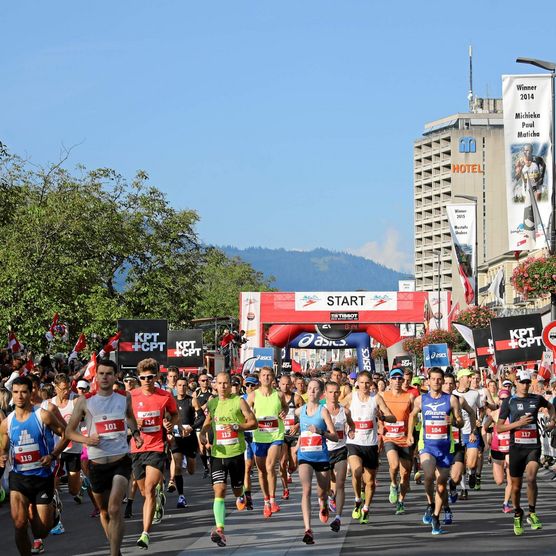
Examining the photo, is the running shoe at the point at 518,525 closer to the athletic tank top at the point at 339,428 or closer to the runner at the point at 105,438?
the athletic tank top at the point at 339,428

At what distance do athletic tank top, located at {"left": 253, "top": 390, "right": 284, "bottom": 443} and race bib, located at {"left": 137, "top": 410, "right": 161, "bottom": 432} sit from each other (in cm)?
300

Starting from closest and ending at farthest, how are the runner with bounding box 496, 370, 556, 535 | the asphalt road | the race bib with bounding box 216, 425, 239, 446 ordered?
the asphalt road → the race bib with bounding box 216, 425, 239, 446 → the runner with bounding box 496, 370, 556, 535

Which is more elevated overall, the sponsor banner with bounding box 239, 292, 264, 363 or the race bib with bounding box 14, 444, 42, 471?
the sponsor banner with bounding box 239, 292, 264, 363

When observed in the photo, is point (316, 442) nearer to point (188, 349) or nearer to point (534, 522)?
point (534, 522)

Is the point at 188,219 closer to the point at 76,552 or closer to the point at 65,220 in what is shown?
the point at 65,220

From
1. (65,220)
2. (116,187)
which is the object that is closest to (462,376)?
(65,220)

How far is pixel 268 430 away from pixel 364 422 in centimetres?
133

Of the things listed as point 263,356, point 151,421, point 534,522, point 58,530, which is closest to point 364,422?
point 534,522

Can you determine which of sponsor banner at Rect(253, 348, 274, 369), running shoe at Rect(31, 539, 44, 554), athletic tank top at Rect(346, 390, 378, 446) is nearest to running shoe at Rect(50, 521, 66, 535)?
running shoe at Rect(31, 539, 44, 554)

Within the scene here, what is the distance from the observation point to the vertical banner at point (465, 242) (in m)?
45.6

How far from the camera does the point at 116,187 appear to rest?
63594 millimetres

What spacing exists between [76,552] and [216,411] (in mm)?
2329

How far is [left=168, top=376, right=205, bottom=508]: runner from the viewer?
18109 mm

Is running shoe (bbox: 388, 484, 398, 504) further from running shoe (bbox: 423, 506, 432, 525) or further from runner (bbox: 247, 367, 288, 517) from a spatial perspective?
running shoe (bbox: 423, 506, 432, 525)
